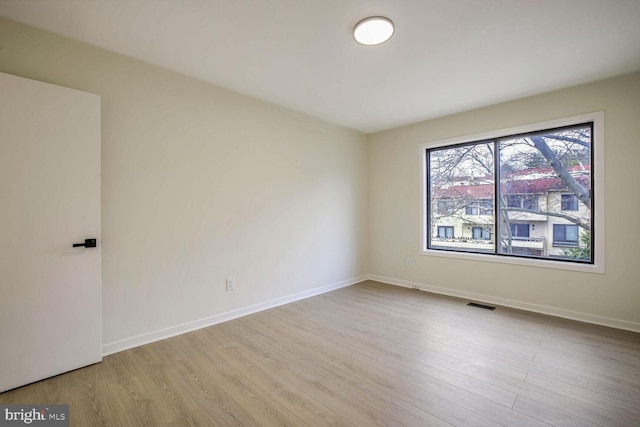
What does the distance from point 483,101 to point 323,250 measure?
2.92 m

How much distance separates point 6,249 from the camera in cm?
193

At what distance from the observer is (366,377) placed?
6.87 ft

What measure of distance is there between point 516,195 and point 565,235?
0.69 m

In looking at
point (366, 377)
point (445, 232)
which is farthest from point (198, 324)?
point (445, 232)

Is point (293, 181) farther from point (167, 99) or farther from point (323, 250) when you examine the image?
point (167, 99)

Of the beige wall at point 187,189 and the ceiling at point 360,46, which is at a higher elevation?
the ceiling at point 360,46

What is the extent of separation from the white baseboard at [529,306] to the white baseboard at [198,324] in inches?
55.0

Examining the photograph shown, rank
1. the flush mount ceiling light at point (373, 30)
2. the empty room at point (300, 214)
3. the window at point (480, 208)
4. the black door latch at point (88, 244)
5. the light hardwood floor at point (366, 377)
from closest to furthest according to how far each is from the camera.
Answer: the light hardwood floor at point (366, 377) < the empty room at point (300, 214) < the flush mount ceiling light at point (373, 30) < the black door latch at point (88, 244) < the window at point (480, 208)

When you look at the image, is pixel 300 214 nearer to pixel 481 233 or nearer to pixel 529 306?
pixel 481 233

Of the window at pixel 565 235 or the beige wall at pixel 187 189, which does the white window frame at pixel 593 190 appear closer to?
the window at pixel 565 235

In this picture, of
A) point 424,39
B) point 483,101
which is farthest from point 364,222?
point 424,39

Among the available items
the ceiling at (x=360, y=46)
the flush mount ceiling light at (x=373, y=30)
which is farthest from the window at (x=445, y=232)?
the flush mount ceiling light at (x=373, y=30)

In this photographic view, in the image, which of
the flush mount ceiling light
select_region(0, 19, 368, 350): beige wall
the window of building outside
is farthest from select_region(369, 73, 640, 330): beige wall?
the flush mount ceiling light

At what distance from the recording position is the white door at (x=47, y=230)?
1.94m
